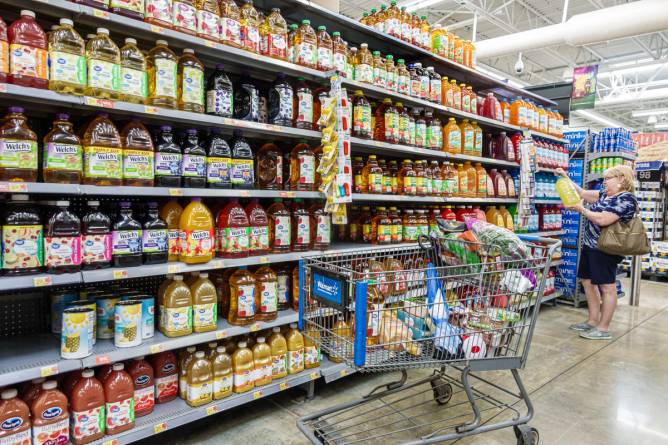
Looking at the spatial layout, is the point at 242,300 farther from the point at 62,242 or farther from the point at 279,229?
the point at 62,242

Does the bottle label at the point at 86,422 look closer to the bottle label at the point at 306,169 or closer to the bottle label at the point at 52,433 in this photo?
the bottle label at the point at 52,433

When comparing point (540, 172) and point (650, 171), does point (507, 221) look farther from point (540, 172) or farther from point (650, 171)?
point (650, 171)

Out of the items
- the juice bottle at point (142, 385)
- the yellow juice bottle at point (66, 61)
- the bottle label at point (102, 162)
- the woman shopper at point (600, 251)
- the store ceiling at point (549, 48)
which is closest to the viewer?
the yellow juice bottle at point (66, 61)

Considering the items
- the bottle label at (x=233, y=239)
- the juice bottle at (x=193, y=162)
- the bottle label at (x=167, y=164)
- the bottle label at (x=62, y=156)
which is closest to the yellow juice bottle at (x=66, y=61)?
the bottle label at (x=62, y=156)

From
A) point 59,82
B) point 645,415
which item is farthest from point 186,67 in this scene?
point 645,415

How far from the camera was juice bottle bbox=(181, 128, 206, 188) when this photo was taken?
2.31m

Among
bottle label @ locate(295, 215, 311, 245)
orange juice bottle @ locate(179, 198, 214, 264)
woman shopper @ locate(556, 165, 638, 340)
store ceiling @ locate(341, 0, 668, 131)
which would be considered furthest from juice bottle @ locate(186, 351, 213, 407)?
store ceiling @ locate(341, 0, 668, 131)

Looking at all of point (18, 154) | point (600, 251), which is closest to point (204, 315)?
point (18, 154)

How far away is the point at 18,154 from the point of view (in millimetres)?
1795

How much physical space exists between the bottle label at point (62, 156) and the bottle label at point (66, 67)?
29 cm

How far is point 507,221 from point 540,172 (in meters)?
0.98

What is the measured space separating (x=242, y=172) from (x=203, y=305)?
31.6 inches

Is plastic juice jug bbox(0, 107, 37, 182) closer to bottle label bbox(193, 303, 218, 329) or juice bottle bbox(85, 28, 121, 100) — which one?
juice bottle bbox(85, 28, 121, 100)

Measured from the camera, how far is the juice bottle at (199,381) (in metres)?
2.30
